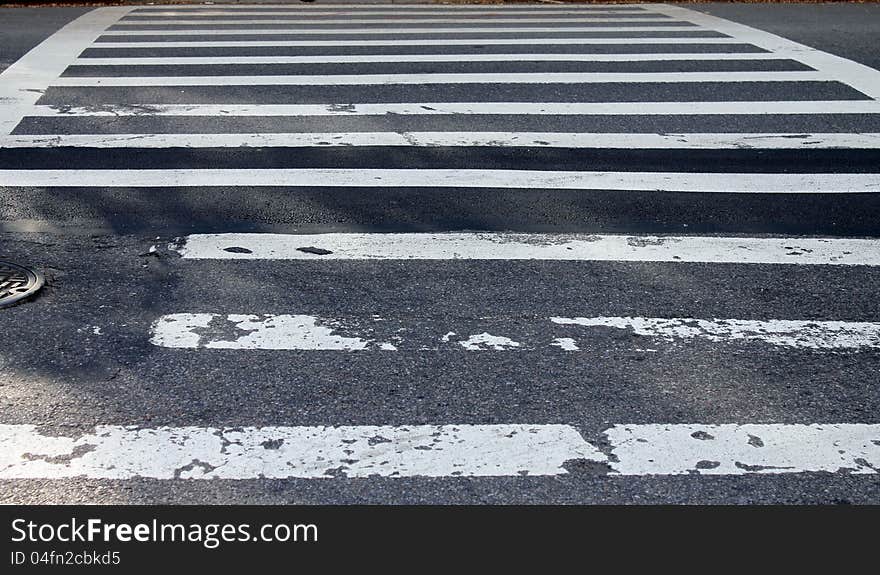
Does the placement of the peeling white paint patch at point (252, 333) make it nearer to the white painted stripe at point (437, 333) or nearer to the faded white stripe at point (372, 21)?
the white painted stripe at point (437, 333)

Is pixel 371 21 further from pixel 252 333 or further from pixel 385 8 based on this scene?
pixel 252 333

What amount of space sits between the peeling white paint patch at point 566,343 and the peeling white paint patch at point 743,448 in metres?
0.70

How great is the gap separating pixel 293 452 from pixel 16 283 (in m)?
2.20

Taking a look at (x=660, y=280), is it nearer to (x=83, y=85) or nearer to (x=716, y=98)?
(x=716, y=98)

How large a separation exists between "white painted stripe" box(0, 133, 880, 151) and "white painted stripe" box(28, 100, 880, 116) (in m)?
0.71

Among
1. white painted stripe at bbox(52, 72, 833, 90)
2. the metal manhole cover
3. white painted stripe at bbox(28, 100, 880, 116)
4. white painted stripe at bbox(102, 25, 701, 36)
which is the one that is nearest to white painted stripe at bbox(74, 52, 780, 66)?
white painted stripe at bbox(52, 72, 833, 90)

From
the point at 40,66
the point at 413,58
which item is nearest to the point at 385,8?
the point at 413,58

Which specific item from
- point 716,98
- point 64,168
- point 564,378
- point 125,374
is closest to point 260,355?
point 125,374

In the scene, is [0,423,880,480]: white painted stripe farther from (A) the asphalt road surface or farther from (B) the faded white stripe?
(B) the faded white stripe

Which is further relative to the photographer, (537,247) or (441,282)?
(537,247)

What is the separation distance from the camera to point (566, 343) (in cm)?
459

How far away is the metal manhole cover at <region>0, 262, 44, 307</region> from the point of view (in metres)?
5.02

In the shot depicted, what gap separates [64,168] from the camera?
7297mm

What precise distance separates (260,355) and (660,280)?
2021 mm
